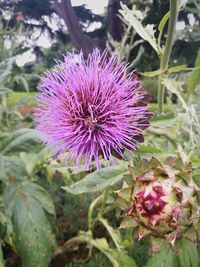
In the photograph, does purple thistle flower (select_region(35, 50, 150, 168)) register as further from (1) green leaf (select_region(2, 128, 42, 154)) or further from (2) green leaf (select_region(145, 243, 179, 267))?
Result: (1) green leaf (select_region(2, 128, 42, 154))

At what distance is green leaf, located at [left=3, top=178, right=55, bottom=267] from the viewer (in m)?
1.01

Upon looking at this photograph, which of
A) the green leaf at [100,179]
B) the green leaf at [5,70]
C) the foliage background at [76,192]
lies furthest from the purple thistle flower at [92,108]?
the green leaf at [5,70]

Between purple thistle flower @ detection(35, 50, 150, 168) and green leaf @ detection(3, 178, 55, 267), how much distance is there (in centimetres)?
42

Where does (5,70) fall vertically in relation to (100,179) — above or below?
above

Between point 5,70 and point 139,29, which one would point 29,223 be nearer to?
point 5,70

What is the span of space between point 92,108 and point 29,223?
473mm

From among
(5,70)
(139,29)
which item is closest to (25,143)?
(5,70)

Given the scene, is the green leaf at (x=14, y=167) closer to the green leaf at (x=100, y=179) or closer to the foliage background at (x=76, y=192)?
the foliage background at (x=76, y=192)

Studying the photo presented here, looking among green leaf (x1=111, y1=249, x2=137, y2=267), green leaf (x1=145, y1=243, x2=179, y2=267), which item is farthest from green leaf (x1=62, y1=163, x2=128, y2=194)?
green leaf (x1=111, y1=249, x2=137, y2=267)

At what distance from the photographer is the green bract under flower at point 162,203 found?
584 millimetres

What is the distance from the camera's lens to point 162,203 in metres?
0.58

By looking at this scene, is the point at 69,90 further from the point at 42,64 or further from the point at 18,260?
the point at 42,64

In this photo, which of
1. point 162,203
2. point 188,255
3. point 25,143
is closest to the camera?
point 162,203

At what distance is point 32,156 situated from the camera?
1.34m
